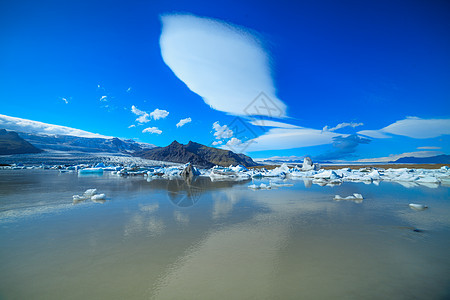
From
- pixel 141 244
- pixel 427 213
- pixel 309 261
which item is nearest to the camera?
pixel 309 261

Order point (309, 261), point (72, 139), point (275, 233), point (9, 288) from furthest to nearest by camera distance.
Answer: point (72, 139) → point (275, 233) → point (309, 261) → point (9, 288)

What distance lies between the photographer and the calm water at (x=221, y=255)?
3645 mm

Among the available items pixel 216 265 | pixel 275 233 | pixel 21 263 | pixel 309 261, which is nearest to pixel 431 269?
pixel 309 261

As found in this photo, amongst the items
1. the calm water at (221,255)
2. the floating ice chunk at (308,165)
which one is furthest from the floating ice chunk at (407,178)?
the calm water at (221,255)

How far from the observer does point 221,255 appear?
5.09 m

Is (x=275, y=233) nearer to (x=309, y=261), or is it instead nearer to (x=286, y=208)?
(x=309, y=261)

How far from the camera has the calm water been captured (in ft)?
12.0

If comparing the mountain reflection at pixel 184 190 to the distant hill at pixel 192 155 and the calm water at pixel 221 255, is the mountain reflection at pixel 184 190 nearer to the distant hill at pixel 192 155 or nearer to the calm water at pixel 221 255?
the calm water at pixel 221 255

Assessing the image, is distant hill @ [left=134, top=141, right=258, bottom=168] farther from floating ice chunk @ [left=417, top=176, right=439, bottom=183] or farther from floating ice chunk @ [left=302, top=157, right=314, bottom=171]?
floating ice chunk @ [left=417, top=176, right=439, bottom=183]

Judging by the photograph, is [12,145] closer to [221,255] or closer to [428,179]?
[221,255]

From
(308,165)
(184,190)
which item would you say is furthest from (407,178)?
(184,190)

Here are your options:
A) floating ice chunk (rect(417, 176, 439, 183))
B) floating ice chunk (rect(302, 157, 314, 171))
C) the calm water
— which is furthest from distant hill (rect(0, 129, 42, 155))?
floating ice chunk (rect(417, 176, 439, 183))

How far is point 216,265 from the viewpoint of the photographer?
456cm

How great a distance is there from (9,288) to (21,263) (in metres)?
1.19
